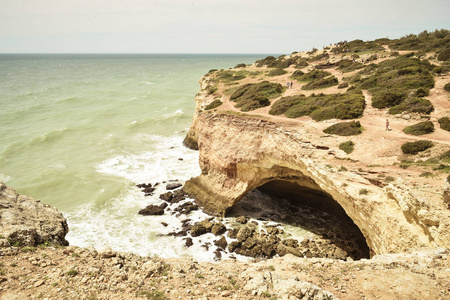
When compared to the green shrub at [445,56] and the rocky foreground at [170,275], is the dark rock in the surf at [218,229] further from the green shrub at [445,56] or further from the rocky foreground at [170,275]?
the green shrub at [445,56]

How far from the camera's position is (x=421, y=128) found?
17.0 meters

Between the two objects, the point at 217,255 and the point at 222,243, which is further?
the point at 222,243

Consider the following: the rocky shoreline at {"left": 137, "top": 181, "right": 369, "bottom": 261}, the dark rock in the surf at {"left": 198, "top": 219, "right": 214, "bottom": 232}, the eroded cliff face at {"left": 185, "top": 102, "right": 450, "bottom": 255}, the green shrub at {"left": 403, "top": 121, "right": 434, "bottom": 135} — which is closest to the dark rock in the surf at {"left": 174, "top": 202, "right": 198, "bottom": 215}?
the rocky shoreline at {"left": 137, "top": 181, "right": 369, "bottom": 261}

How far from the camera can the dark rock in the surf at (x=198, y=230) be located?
19.3m

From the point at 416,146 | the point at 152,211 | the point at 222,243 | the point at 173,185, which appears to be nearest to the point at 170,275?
the point at 222,243

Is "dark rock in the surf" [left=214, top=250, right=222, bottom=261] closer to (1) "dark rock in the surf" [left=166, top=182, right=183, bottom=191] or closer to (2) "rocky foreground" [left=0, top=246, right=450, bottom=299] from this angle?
(2) "rocky foreground" [left=0, top=246, right=450, bottom=299]

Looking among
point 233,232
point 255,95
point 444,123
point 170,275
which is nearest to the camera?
point 170,275

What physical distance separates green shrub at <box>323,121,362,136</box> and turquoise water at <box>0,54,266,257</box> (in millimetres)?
12888

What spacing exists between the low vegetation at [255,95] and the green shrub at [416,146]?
1420 cm

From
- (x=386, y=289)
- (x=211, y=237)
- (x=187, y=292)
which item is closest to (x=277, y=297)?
(x=187, y=292)

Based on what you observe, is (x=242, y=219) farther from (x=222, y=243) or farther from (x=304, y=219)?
(x=304, y=219)

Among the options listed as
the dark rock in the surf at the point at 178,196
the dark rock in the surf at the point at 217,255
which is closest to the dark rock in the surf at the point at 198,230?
the dark rock in the surf at the point at 217,255

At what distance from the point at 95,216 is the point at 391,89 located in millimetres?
29347

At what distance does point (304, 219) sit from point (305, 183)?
11.5 feet
